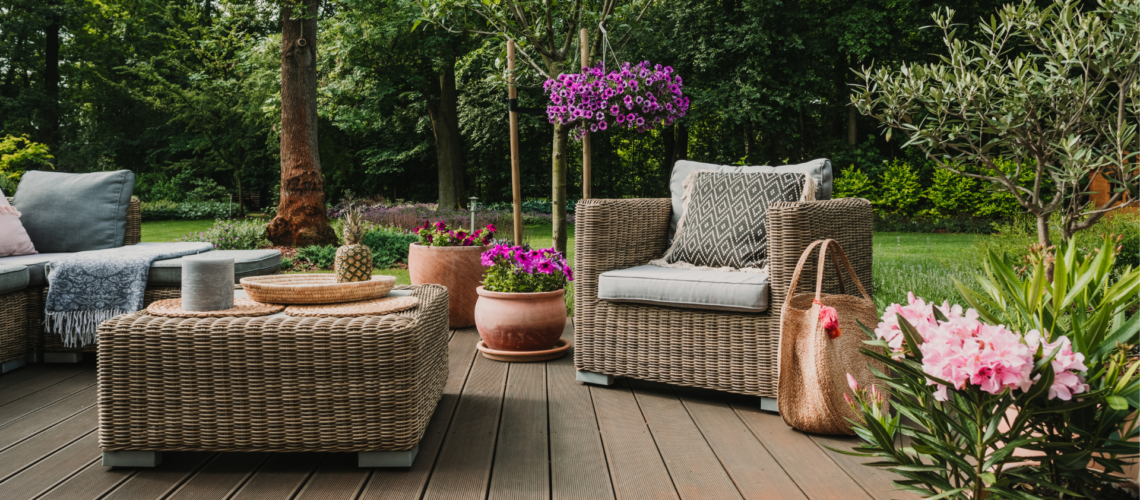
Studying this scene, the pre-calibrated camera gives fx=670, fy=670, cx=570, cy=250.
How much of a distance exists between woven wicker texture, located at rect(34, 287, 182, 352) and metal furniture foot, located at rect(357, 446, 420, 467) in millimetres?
1634

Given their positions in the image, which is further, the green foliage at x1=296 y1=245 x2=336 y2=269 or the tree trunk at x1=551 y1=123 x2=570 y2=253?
the green foliage at x1=296 y1=245 x2=336 y2=269

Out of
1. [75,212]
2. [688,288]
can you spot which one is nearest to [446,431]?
[688,288]

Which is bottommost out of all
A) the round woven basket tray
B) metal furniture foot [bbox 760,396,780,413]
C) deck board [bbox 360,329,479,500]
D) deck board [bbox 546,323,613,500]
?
deck board [bbox 546,323,613,500]

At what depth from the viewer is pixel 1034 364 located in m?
0.94

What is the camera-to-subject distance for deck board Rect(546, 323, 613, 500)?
170 centimetres

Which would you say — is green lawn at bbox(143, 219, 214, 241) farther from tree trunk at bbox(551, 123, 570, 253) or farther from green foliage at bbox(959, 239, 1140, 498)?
green foliage at bbox(959, 239, 1140, 498)

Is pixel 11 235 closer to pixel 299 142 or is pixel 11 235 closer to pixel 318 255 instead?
pixel 318 255

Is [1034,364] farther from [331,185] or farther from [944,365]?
[331,185]

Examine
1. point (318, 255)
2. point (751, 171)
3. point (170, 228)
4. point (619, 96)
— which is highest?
point (619, 96)

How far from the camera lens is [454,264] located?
3.63 m

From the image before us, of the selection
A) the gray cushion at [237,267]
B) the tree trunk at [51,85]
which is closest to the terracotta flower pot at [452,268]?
the gray cushion at [237,267]

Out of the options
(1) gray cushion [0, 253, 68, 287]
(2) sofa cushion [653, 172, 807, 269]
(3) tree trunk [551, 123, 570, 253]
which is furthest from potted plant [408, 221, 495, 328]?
(1) gray cushion [0, 253, 68, 287]

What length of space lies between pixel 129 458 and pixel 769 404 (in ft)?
6.38

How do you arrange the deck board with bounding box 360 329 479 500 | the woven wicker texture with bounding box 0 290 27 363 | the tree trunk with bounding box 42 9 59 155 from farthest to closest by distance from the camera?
the tree trunk with bounding box 42 9 59 155 < the woven wicker texture with bounding box 0 290 27 363 < the deck board with bounding box 360 329 479 500
